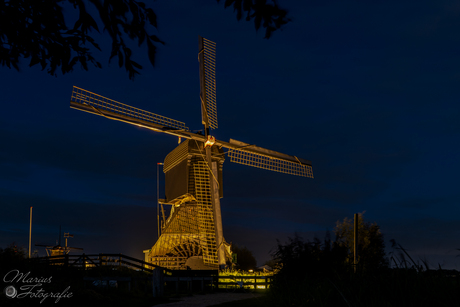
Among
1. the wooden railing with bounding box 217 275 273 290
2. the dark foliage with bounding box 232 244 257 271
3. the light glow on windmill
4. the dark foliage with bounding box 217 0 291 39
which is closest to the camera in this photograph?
the dark foliage with bounding box 217 0 291 39

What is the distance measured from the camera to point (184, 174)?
31.5 metres

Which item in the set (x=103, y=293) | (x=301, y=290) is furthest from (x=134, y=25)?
(x=103, y=293)

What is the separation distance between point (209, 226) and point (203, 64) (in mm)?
12335

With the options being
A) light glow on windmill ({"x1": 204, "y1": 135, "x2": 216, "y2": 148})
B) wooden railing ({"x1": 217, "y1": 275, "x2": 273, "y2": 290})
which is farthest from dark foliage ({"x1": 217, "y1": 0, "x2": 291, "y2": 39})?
light glow on windmill ({"x1": 204, "y1": 135, "x2": 216, "y2": 148})

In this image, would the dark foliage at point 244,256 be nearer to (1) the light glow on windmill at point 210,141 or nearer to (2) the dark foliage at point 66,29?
(1) the light glow on windmill at point 210,141

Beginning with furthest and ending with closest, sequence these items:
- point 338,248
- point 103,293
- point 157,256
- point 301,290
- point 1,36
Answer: point 157,256 → point 103,293 → point 338,248 → point 301,290 → point 1,36

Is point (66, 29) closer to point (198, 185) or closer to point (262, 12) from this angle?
point (262, 12)

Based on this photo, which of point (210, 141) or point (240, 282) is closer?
point (240, 282)

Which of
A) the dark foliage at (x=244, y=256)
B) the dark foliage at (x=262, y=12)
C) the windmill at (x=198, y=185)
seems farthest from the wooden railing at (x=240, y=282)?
the dark foliage at (x=244, y=256)

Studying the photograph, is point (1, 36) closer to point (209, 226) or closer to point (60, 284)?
point (60, 284)

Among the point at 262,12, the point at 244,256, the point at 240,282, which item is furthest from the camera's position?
the point at 244,256

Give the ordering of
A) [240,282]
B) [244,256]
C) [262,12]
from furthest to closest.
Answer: [244,256], [240,282], [262,12]

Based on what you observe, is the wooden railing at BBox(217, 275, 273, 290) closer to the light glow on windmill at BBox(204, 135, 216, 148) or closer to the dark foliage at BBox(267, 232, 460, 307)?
the light glow on windmill at BBox(204, 135, 216, 148)

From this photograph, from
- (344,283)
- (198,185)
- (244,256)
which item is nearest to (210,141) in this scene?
(198,185)
